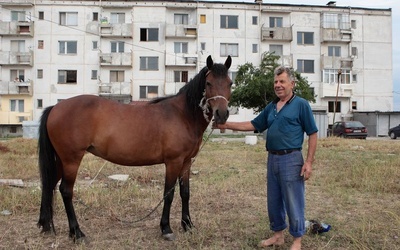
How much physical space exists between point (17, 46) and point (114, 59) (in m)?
10.1

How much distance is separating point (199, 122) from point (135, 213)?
78.6 inches

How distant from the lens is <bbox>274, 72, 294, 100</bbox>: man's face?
400 cm

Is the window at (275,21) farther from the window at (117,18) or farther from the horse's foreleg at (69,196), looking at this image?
the horse's foreleg at (69,196)

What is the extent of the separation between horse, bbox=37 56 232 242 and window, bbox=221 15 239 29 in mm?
34437

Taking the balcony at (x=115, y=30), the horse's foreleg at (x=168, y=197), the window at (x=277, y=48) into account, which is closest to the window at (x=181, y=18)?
the balcony at (x=115, y=30)

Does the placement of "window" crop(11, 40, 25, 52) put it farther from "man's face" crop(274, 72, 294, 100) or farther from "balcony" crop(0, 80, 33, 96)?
"man's face" crop(274, 72, 294, 100)

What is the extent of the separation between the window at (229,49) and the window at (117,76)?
34.7 ft

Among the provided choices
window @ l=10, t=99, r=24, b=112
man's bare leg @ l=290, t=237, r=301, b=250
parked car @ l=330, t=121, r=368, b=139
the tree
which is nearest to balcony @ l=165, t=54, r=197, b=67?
the tree

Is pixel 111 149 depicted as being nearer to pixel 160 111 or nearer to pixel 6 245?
pixel 160 111

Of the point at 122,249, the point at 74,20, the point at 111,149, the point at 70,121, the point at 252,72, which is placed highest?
the point at 74,20

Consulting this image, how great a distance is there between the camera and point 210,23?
1479 inches

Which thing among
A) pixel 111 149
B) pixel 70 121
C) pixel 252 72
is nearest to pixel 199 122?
pixel 111 149

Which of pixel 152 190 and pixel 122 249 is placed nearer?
pixel 122 249

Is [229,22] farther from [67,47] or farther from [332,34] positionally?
[67,47]
